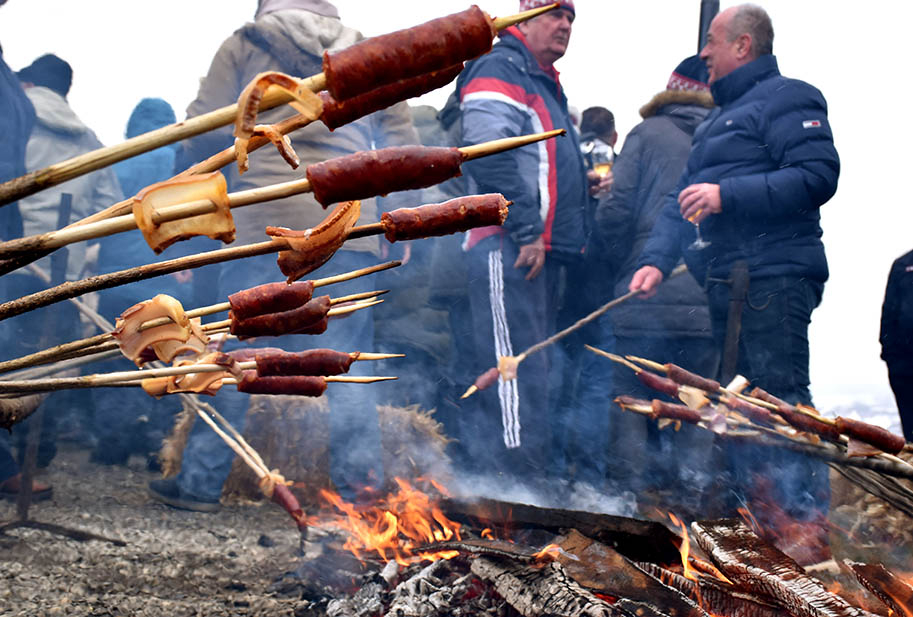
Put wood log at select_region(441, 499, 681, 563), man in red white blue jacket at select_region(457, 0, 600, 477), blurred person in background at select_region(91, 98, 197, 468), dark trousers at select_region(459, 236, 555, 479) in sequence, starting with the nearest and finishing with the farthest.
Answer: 1. wood log at select_region(441, 499, 681, 563)
2. man in red white blue jacket at select_region(457, 0, 600, 477)
3. dark trousers at select_region(459, 236, 555, 479)
4. blurred person in background at select_region(91, 98, 197, 468)

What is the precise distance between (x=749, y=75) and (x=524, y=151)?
1.64 m

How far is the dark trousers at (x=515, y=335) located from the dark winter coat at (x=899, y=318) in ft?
8.26

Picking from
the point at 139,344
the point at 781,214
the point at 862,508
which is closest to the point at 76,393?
the point at 139,344

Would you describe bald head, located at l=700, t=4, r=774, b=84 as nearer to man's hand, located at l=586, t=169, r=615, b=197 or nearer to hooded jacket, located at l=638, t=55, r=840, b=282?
hooded jacket, located at l=638, t=55, r=840, b=282

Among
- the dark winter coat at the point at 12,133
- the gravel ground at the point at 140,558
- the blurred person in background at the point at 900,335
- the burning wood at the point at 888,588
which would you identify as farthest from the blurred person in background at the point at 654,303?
the dark winter coat at the point at 12,133

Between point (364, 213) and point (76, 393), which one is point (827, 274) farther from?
point (76, 393)

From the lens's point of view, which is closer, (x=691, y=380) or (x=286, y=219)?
(x=691, y=380)

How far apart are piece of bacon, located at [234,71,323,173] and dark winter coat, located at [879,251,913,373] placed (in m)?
5.11

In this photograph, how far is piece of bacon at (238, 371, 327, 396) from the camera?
4.81ft

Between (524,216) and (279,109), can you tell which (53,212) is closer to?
(279,109)

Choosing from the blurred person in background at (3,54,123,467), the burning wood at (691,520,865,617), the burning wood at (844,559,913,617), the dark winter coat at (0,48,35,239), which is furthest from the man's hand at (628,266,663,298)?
the dark winter coat at (0,48,35,239)

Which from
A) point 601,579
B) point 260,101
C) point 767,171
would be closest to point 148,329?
point 260,101

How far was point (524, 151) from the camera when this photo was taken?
4.91 metres

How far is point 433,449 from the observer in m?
5.73
